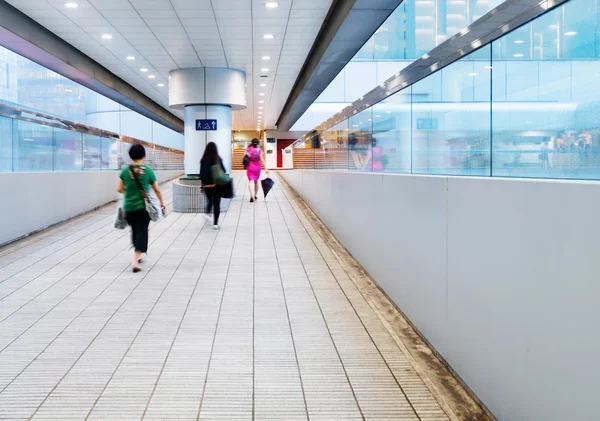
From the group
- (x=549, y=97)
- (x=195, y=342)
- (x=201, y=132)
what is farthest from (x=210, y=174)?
(x=549, y=97)

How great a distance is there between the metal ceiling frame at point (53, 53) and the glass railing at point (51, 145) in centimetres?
143

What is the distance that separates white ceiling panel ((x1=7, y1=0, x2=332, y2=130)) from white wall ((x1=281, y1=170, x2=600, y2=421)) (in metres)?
6.20

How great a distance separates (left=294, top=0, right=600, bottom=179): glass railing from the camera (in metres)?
2.27

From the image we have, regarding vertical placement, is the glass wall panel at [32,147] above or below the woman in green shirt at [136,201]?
above

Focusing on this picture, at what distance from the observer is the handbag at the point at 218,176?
10.5m

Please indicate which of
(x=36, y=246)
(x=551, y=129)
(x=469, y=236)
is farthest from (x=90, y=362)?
(x=36, y=246)

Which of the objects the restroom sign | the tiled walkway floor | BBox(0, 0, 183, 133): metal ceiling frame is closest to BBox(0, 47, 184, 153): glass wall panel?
BBox(0, 0, 183, 133): metal ceiling frame

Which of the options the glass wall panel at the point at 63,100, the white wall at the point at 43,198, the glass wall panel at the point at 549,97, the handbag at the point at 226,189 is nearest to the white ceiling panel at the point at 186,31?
the white wall at the point at 43,198

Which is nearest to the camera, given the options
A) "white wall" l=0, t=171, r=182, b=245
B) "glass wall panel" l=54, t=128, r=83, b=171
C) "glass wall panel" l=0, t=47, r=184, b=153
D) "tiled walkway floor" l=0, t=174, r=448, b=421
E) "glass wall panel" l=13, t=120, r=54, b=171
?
"tiled walkway floor" l=0, t=174, r=448, b=421

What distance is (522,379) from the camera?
260cm

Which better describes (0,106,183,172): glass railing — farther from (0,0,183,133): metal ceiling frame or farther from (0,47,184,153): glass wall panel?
(0,47,184,153): glass wall panel

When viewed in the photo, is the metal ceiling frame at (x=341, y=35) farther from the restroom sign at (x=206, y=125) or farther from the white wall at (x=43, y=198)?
the white wall at (x=43, y=198)

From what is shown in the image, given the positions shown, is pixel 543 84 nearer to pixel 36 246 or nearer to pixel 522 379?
pixel 522 379

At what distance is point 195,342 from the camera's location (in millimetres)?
4238
